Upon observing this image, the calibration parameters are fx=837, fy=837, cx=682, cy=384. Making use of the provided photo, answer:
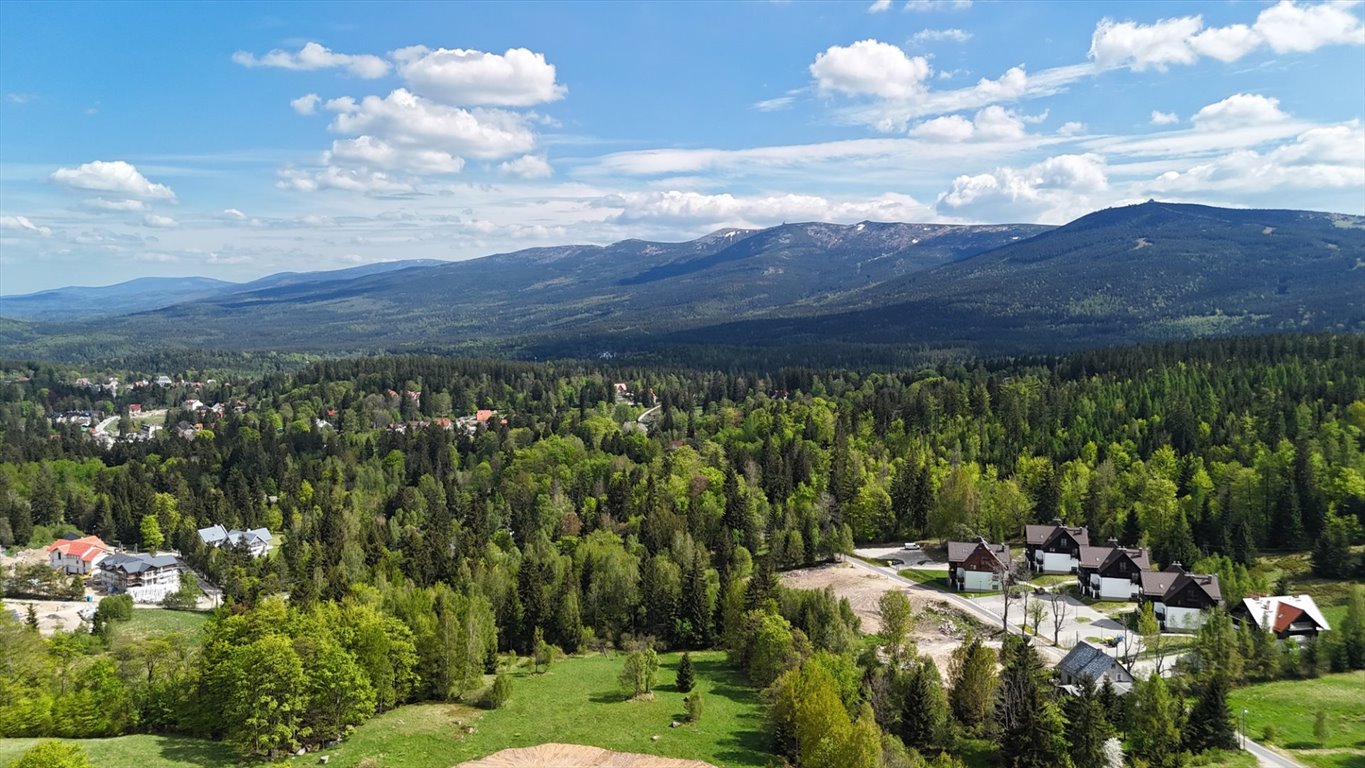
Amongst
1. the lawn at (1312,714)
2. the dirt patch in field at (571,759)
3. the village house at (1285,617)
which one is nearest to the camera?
the dirt patch in field at (571,759)

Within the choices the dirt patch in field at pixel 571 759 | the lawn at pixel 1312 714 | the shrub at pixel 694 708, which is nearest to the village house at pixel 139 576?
the dirt patch in field at pixel 571 759

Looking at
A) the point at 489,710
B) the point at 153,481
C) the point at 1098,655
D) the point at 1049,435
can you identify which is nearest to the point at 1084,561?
the point at 1098,655

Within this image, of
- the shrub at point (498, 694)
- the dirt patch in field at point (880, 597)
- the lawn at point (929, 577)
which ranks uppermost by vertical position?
the shrub at point (498, 694)

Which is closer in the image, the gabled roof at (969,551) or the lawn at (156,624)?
the lawn at (156,624)

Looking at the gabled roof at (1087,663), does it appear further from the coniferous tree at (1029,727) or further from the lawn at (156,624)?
the lawn at (156,624)

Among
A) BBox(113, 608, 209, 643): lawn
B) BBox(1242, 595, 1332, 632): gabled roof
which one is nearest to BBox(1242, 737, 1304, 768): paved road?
BBox(1242, 595, 1332, 632): gabled roof

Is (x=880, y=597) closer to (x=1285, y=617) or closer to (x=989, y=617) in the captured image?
(x=989, y=617)

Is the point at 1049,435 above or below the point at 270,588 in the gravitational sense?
above

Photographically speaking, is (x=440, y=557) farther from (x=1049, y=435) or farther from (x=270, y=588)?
(x=1049, y=435)
